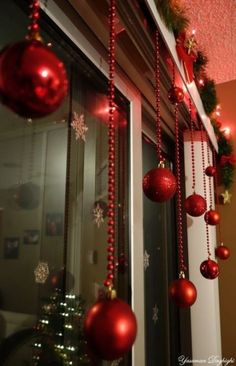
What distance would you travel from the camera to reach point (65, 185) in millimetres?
666

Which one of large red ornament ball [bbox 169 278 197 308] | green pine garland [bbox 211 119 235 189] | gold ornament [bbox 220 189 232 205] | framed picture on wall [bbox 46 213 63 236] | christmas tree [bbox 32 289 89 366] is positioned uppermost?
green pine garland [bbox 211 119 235 189]

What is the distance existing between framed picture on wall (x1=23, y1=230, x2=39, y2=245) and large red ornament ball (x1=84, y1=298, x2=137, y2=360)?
28 centimetres

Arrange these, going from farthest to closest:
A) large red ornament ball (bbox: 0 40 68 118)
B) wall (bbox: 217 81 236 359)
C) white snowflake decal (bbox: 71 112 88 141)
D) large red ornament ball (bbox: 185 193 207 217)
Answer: wall (bbox: 217 81 236 359) < large red ornament ball (bbox: 185 193 207 217) < white snowflake decal (bbox: 71 112 88 141) < large red ornament ball (bbox: 0 40 68 118)

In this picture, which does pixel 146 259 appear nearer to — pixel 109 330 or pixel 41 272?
pixel 41 272

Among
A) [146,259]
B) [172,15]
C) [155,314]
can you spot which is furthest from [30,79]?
[155,314]

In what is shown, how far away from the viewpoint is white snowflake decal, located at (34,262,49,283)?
56 cm

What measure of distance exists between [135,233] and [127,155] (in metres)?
0.25

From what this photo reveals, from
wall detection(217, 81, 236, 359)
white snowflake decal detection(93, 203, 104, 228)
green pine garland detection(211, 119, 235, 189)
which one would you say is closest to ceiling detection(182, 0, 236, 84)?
wall detection(217, 81, 236, 359)

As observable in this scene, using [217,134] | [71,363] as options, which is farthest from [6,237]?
[217,134]

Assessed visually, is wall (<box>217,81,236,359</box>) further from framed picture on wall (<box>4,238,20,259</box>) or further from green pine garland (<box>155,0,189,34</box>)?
framed picture on wall (<box>4,238,20,259</box>)

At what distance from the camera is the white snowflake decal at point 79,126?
71 centimetres

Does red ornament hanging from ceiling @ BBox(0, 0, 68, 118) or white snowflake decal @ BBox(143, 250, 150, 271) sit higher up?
red ornament hanging from ceiling @ BBox(0, 0, 68, 118)

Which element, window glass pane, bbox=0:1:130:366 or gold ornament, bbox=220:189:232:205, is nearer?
window glass pane, bbox=0:1:130:366

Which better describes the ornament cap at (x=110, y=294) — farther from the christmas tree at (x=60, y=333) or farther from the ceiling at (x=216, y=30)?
the ceiling at (x=216, y=30)
